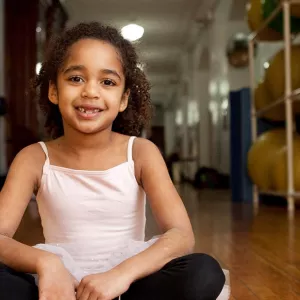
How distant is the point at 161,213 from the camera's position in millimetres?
983

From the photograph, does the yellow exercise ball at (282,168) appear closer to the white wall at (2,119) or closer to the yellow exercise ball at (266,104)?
the yellow exercise ball at (266,104)

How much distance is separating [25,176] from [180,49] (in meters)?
9.56

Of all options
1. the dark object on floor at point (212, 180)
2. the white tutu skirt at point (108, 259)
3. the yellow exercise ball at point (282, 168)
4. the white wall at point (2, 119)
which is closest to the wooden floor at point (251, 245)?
the yellow exercise ball at point (282, 168)

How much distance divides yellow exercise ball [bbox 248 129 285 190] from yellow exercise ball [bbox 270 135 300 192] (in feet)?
0.15

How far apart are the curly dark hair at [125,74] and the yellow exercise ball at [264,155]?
7.17 feet

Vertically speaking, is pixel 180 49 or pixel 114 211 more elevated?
pixel 180 49

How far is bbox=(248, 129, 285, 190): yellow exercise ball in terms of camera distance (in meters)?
3.30

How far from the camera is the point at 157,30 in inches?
341

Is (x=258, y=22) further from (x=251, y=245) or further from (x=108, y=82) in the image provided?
(x=108, y=82)

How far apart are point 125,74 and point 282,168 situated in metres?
2.29

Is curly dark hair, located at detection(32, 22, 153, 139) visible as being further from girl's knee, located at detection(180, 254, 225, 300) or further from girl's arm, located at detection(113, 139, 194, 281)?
girl's knee, located at detection(180, 254, 225, 300)

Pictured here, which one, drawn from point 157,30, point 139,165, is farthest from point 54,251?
point 157,30

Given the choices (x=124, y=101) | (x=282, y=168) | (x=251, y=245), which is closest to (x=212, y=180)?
(x=282, y=168)

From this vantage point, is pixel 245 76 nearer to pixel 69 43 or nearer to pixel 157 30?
pixel 157 30
